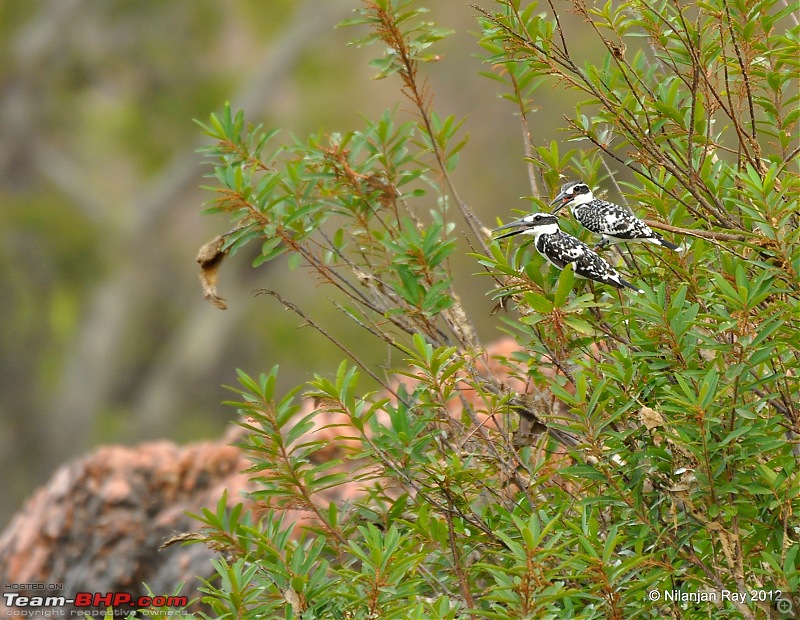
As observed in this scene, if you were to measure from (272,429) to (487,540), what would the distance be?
0.90 meters

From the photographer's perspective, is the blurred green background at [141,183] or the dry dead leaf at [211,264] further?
the blurred green background at [141,183]

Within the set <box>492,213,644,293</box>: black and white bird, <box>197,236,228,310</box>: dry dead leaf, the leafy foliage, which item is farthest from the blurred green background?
<box>492,213,644,293</box>: black and white bird

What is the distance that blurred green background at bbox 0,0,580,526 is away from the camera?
878 inches

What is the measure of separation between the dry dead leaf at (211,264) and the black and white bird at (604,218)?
151 centimetres

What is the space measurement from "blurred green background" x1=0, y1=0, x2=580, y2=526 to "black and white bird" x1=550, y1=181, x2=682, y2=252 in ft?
57.1

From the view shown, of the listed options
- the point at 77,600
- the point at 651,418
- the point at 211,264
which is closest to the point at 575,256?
the point at 651,418

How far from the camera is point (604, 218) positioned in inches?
154

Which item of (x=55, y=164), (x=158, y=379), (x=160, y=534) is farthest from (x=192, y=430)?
(x=160, y=534)

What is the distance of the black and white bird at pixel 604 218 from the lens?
373 cm

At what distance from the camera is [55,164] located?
23562 mm

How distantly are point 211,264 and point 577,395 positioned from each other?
199 centimetres

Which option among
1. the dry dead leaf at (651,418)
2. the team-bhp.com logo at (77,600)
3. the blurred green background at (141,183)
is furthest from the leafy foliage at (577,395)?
the blurred green background at (141,183)

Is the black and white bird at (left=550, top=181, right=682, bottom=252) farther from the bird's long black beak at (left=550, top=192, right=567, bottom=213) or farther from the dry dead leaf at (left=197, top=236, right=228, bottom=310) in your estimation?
the dry dead leaf at (left=197, top=236, right=228, bottom=310)

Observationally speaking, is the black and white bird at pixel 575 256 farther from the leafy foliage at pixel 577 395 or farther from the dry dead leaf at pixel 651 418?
the dry dead leaf at pixel 651 418
